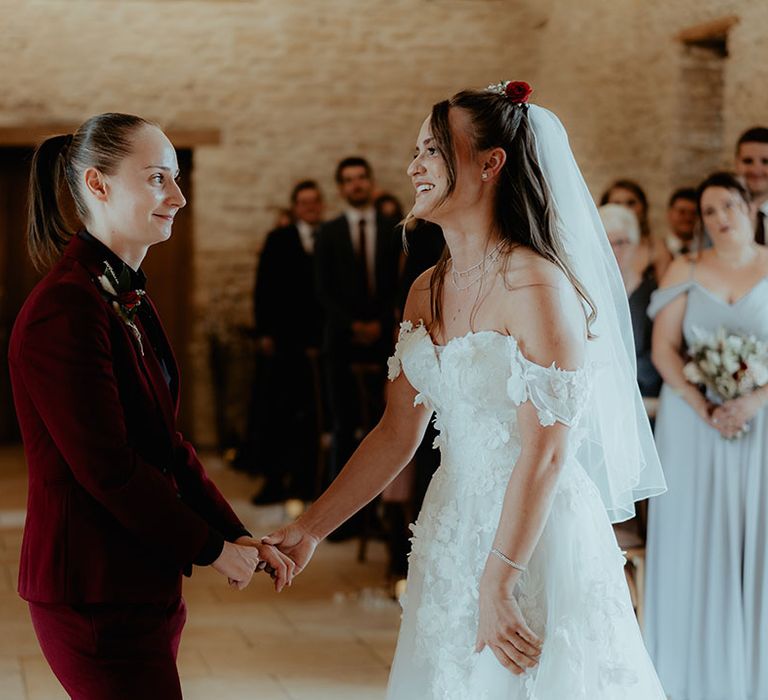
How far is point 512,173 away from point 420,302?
349 millimetres

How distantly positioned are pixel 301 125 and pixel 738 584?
699 cm

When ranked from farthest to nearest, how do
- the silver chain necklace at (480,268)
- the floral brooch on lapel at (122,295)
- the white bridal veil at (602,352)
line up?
the white bridal veil at (602,352) → the silver chain necklace at (480,268) → the floral brooch on lapel at (122,295)

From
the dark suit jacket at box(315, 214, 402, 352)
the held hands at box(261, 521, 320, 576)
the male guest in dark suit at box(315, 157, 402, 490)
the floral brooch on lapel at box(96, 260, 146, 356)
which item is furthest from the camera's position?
the dark suit jacket at box(315, 214, 402, 352)

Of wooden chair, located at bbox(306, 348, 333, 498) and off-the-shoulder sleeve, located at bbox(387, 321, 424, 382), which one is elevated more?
off-the-shoulder sleeve, located at bbox(387, 321, 424, 382)

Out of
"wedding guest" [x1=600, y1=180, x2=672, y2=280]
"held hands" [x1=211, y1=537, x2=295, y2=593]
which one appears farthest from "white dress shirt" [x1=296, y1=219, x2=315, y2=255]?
"held hands" [x1=211, y1=537, x2=295, y2=593]

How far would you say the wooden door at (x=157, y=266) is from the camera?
10.2 m

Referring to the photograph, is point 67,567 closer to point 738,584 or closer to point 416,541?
point 416,541

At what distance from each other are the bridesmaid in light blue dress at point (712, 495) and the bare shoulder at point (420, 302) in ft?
6.40

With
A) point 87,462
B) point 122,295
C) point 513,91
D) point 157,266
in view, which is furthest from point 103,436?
point 157,266

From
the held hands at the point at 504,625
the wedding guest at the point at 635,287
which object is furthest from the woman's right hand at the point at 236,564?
the wedding guest at the point at 635,287

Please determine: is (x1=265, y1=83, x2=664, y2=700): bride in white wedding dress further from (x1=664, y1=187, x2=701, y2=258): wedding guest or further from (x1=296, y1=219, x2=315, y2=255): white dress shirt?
(x1=296, y1=219, x2=315, y2=255): white dress shirt

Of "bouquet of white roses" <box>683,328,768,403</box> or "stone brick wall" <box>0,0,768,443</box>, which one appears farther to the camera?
"stone brick wall" <box>0,0,768,443</box>

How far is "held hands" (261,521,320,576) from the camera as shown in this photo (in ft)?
8.21

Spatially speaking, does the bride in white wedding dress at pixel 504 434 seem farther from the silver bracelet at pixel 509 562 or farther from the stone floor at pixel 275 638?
the stone floor at pixel 275 638
